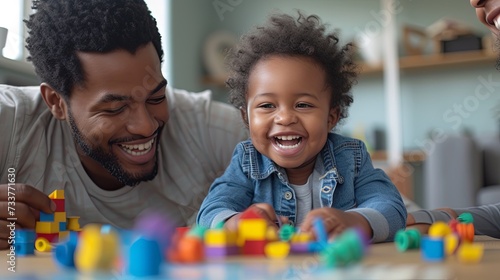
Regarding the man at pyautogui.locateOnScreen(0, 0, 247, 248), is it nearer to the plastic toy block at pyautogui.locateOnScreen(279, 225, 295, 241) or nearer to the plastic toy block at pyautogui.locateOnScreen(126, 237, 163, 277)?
the plastic toy block at pyautogui.locateOnScreen(279, 225, 295, 241)

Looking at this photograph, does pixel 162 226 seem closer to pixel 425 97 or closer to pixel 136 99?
pixel 136 99

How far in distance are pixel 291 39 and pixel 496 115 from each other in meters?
3.08

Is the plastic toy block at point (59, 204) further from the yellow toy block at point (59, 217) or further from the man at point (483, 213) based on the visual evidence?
the man at point (483, 213)

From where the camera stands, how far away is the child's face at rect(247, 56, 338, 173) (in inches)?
38.9

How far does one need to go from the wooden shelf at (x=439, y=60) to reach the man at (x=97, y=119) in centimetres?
264

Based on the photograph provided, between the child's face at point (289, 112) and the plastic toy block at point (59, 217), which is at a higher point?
the child's face at point (289, 112)

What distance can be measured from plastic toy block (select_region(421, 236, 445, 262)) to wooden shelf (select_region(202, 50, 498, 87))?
123 inches

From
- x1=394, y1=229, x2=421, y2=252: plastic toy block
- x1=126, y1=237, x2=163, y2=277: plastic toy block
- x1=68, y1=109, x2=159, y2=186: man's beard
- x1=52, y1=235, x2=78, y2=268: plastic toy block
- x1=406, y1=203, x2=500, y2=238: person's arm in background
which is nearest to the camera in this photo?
x1=126, y1=237, x2=163, y2=277: plastic toy block

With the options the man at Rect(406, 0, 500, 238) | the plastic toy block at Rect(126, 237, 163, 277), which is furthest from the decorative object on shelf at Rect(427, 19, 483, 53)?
the plastic toy block at Rect(126, 237, 163, 277)

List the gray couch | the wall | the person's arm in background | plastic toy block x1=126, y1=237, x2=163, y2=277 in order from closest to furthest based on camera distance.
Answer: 1. plastic toy block x1=126, y1=237, x2=163, y2=277
2. the person's arm in background
3. the gray couch
4. the wall

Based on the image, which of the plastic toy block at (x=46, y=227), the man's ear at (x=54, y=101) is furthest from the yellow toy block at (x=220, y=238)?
the man's ear at (x=54, y=101)

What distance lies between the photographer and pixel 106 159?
116 centimetres

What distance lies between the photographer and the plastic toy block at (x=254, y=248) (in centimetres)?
65

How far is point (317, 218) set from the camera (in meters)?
0.74
